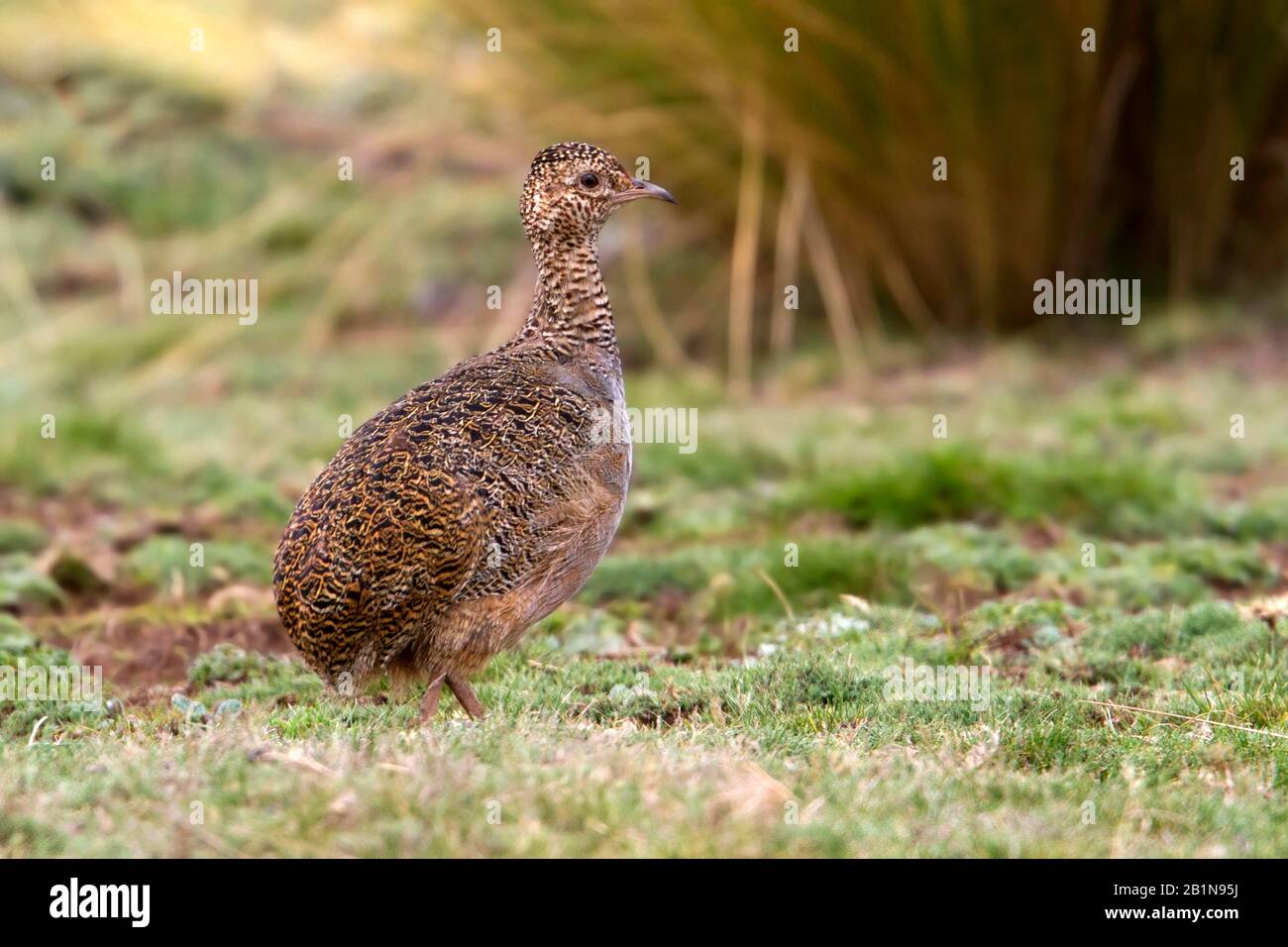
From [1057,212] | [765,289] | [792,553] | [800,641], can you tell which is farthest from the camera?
[765,289]

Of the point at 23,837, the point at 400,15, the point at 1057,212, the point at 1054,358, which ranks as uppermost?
the point at 400,15

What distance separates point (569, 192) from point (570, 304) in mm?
388

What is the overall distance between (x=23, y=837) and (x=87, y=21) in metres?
10.7

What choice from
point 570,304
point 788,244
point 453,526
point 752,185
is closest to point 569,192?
point 570,304

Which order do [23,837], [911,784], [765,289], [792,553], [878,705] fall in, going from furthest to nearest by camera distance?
Answer: [765,289], [792,553], [878,705], [911,784], [23,837]

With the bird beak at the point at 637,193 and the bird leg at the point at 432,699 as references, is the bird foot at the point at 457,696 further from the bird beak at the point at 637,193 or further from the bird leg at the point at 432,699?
the bird beak at the point at 637,193

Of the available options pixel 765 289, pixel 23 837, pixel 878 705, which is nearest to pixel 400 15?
pixel 765 289

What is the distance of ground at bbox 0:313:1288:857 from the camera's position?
12.5ft

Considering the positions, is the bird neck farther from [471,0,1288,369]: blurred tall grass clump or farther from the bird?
[471,0,1288,369]: blurred tall grass clump

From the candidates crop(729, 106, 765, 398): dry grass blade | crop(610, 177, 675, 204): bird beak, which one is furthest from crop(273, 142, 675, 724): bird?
crop(729, 106, 765, 398): dry grass blade

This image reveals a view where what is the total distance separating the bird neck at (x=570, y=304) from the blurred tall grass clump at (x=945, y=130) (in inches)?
146

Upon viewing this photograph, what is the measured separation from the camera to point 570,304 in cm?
576

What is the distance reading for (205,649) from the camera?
602cm

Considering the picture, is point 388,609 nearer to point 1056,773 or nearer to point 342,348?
point 1056,773
